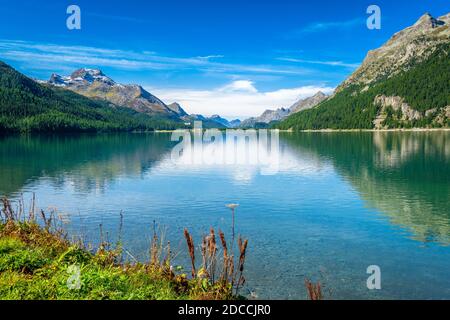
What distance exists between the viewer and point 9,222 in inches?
888

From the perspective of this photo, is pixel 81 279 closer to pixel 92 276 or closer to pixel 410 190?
pixel 92 276

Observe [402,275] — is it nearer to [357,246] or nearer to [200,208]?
[357,246]

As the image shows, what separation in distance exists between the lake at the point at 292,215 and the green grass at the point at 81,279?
6.83 feet

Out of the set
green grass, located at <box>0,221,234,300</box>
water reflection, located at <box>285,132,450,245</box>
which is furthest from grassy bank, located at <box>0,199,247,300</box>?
water reflection, located at <box>285,132,450,245</box>

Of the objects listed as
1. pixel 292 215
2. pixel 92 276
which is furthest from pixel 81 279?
pixel 292 215

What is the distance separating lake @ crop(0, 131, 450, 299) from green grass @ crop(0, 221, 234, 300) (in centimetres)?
208

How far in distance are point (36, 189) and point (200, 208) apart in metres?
27.1

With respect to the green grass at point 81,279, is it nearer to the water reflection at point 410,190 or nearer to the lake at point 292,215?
the lake at point 292,215

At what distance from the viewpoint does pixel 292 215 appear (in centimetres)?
4006

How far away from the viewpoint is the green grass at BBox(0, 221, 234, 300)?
13.1 metres

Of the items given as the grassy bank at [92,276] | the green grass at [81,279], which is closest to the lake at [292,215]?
the green grass at [81,279]

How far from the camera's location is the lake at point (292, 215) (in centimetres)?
2347

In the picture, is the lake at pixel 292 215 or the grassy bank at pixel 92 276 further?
the lake at pixel 292 215

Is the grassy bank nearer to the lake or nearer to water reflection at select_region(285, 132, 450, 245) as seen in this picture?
the lake
